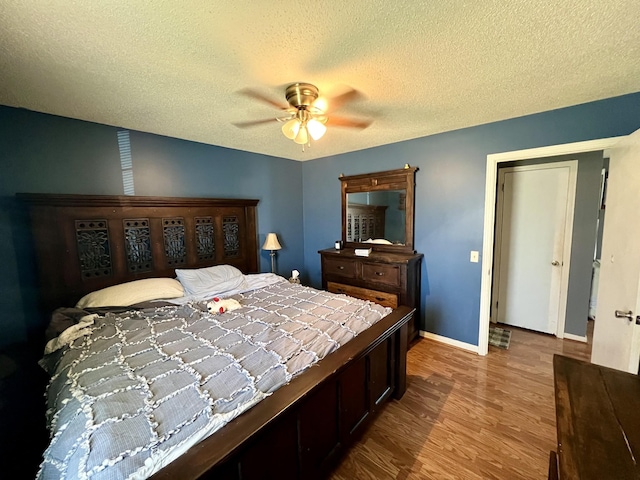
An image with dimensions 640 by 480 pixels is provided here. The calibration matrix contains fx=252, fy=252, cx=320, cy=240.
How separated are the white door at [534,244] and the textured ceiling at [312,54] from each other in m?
1.26

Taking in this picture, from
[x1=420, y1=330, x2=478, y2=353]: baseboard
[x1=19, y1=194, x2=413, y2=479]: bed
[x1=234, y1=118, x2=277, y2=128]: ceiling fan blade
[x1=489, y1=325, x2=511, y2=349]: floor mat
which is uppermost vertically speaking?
[x1=234, y1=118, x2=277, y2=128]: ceiling fan blade

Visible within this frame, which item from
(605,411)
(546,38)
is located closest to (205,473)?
(605,411)

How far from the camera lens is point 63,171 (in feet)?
7.00

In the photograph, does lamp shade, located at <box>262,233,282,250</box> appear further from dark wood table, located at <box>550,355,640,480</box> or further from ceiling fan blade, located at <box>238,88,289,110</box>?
dark wood table, located at <box>550,355,640,480</box>

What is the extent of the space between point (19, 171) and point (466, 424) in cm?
387

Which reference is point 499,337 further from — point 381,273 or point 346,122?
point 346,122

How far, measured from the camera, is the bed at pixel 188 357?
0.92m

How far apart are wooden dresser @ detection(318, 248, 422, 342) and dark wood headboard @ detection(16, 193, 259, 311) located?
131 centimetres

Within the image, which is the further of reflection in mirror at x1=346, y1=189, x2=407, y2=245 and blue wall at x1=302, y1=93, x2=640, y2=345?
reflection in mirror at x1=346, y1=189, x2=407, y2=245

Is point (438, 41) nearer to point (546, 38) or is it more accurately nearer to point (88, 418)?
point (546, 38)

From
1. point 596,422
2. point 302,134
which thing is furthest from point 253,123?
point 596,422

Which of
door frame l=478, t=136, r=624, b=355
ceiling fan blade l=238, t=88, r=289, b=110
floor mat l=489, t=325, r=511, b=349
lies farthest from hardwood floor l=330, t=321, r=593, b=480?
ceiling fan blade l=238, t=88, r=289, b=110

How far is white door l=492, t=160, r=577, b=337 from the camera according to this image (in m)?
2.96

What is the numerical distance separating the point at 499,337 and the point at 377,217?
2.09 m
